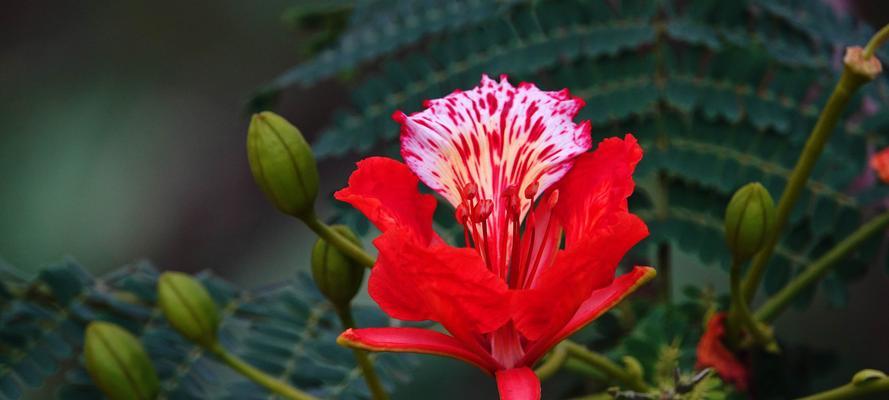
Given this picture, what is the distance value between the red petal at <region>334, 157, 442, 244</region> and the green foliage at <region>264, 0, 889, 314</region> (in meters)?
0.32

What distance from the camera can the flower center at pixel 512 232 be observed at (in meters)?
0.75

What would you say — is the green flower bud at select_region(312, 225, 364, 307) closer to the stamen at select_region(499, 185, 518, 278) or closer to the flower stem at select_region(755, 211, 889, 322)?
the stamen at select_region(499, 185, 518, 278)

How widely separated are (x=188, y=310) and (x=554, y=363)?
0.26m

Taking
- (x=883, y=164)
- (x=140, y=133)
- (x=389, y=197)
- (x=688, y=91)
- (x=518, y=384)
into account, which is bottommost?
(x=518, y=384)

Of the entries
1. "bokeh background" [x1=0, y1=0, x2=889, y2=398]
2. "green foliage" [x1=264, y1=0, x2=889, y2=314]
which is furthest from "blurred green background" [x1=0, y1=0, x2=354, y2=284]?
"green foliage" [x1=264, y1=0, x2=889, y2=314]

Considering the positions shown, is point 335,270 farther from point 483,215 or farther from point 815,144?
point 815,144

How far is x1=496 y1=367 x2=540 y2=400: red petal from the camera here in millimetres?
666

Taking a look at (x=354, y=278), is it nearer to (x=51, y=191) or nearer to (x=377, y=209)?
(x=377, y=209)

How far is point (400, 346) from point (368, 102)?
1.56 ft

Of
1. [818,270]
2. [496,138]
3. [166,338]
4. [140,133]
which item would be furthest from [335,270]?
[140,133]

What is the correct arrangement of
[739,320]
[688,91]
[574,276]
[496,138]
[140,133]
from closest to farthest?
[574,276] → [496,138] → [739,320] → [688,91] → [140,133]

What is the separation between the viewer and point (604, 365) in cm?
81

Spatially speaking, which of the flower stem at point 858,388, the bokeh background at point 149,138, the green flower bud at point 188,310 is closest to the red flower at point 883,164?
the flower stem at point 858,388

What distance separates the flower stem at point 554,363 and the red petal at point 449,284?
13cm
